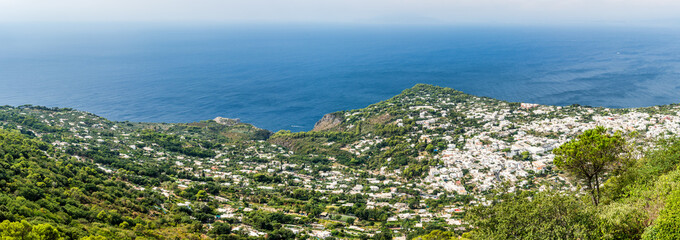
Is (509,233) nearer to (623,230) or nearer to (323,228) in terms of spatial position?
(623,230)

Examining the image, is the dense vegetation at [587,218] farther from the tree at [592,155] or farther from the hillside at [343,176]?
the tree at [592,155]

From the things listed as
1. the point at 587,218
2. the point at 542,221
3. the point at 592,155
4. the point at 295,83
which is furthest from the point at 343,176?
the point at 295,83

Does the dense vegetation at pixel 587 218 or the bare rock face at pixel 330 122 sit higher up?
the dense vegetation at pixel 587 218

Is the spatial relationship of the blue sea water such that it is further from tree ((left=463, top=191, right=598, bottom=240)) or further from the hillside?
tree ((left=463, top=191, right=598, bottom=240))

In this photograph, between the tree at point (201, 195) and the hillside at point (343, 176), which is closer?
the hillside at point (343, 176)

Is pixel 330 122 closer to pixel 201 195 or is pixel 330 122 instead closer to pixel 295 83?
pixel 201 195

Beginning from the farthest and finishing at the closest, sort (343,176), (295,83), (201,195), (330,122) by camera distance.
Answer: (295,83) < (330,122) < (343,176) < (201,195)

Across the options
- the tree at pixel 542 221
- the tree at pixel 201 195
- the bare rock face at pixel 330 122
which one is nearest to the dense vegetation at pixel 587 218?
the tree at pixel 542 221
